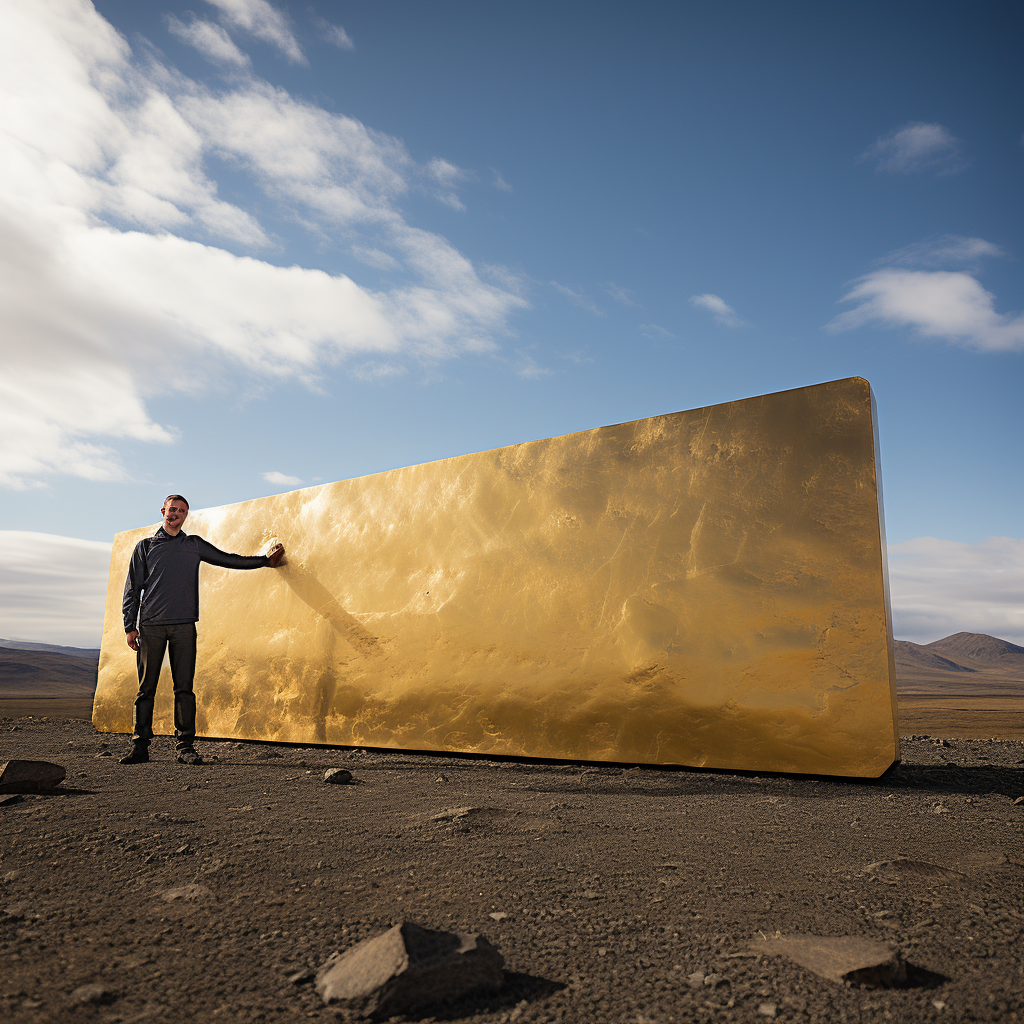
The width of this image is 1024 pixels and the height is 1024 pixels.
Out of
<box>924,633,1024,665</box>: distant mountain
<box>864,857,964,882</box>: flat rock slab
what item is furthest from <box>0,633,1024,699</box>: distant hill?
<box>864,857,964,882</box>: flat rock slab

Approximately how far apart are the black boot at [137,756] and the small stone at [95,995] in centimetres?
277

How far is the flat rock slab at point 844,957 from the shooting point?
1.05 m

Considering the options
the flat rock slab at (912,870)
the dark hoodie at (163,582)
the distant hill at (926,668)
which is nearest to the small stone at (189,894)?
the flat rock slab at (912,870)

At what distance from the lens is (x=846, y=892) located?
1.48 meters

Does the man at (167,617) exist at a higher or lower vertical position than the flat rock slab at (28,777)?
higher

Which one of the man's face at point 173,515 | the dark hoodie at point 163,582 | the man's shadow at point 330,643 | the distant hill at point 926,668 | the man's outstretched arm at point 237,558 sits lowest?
the distant hill at point 926,668

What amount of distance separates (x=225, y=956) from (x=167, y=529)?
3237 mm

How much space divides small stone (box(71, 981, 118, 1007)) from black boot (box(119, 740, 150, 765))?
9.08 ft

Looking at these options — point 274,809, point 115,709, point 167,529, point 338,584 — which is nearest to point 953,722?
point 338,584

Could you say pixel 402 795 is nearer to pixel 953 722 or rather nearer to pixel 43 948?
pixel 43 948

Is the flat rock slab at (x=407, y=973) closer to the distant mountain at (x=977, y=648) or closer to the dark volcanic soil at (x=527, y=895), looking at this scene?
the dark volcanic soil at (x=527, y=895)

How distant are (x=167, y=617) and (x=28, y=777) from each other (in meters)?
1.43

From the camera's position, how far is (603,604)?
3602mm

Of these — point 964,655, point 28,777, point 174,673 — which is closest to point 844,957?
point 28,777
